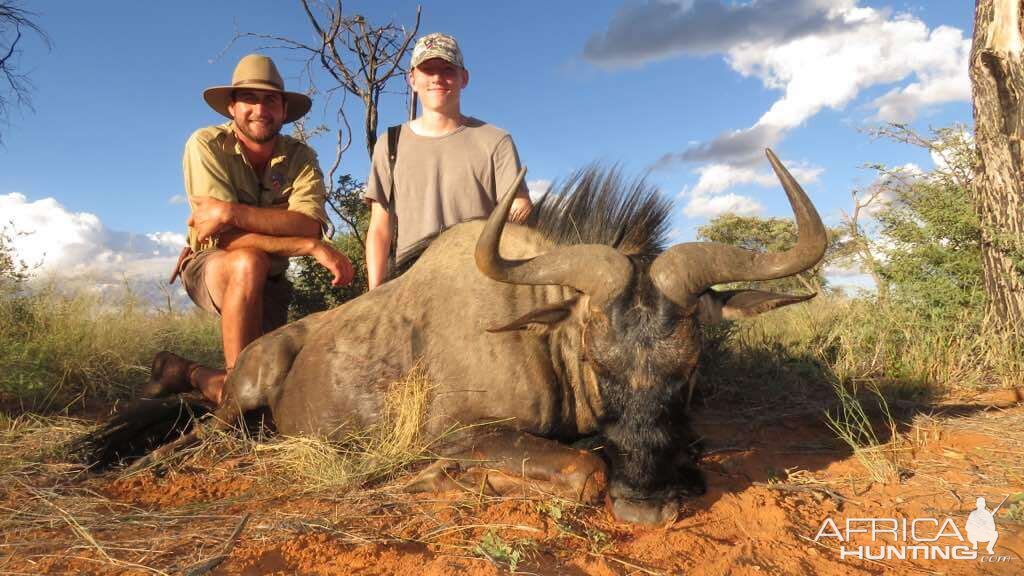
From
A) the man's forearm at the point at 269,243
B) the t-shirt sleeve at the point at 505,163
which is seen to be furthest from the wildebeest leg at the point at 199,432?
the t-shirt sleeve at the point at 505,163

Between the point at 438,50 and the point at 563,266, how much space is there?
8.63 feet

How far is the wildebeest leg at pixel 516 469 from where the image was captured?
268 centimetres

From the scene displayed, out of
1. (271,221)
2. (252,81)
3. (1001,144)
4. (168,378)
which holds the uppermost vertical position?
(252,81)

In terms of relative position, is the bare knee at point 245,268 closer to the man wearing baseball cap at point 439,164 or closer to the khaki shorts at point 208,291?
the khaki shorts at point 208,291

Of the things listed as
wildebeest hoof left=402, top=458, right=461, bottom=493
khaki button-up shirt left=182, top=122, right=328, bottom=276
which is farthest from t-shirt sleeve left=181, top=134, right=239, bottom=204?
wildebeest hoof left=402, top=458, right=461, bottom=493

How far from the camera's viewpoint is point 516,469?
9.29ft

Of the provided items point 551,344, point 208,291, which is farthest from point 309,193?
point 551,344

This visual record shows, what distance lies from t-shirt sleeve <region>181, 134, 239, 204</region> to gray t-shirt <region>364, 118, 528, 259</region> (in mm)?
1177

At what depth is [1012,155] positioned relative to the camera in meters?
4.68

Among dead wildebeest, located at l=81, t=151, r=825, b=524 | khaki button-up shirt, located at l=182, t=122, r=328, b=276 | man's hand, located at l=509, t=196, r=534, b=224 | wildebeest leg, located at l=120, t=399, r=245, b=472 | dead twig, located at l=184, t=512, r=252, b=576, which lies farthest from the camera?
khaki button-up shirt, located at l=182, t=122, r=328, b=276

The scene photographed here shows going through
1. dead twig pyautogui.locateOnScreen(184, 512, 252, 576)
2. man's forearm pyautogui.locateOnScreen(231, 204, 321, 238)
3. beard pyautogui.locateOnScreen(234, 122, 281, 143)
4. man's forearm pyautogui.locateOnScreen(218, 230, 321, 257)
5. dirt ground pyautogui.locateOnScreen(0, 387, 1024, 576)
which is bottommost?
dirt ground pyautogui.locateOnScreen(0, 387, 1024, 576)

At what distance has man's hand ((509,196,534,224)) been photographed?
3945mm

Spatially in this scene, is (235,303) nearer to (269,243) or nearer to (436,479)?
(269,243)

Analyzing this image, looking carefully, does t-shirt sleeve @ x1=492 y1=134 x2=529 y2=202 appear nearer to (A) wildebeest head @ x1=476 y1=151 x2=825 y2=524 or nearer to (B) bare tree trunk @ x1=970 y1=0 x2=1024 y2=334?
(A) wildebeest head @ x1=476 y1=151 x2=825 y2=524
